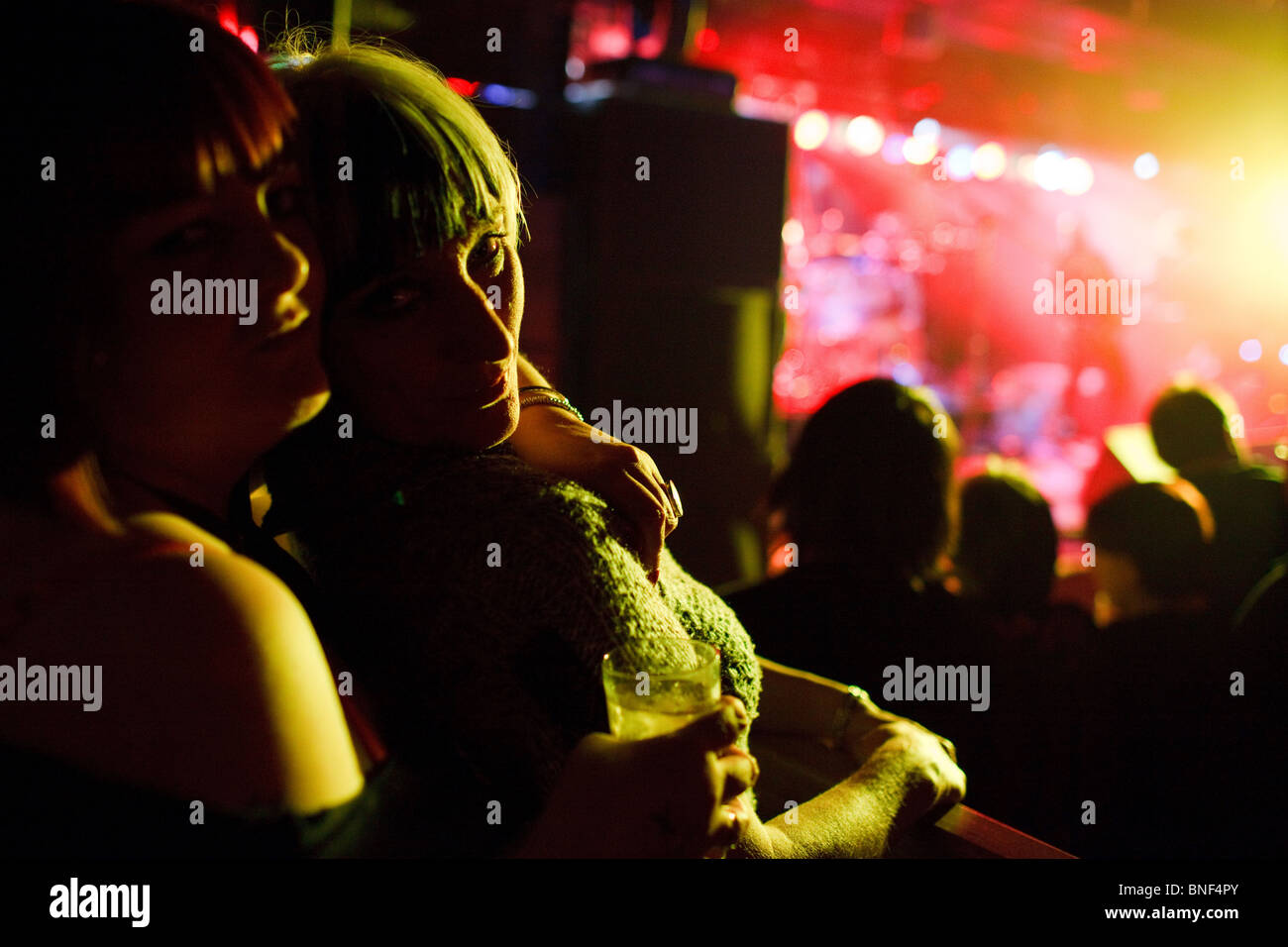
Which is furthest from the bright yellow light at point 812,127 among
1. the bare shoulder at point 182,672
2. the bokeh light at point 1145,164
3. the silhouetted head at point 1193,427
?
the bare shoulder at point 182,672

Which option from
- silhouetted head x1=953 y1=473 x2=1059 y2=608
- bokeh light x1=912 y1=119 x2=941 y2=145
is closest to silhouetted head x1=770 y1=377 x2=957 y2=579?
silhouetted head x1=953 y1=473 x2=1059 y2=608

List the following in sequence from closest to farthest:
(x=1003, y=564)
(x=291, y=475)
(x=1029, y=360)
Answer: (x=291, y=475), (x=1003, y=564), (x=1029, y=360)

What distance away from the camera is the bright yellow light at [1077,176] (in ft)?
25.3

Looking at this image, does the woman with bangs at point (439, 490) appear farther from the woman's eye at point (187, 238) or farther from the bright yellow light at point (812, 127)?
the bright yellow light at point (812, 127)

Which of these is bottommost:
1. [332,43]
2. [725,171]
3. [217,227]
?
[217,227]

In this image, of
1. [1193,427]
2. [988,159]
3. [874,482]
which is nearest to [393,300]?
[874,482]

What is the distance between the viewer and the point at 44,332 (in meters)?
0.54

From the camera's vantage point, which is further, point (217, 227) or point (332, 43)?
point (332, 43)

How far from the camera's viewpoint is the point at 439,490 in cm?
71
